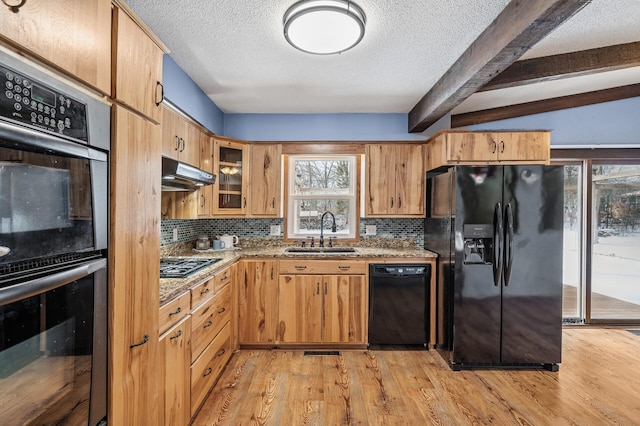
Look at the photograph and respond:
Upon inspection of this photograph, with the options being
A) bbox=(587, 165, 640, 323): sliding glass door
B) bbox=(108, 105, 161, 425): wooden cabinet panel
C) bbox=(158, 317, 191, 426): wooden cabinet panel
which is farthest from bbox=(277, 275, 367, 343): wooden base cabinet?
bbox=(587, 165, 640, 323): sliding glass door

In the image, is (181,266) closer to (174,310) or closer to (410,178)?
(174,310)

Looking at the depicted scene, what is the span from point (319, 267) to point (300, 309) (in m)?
0.45

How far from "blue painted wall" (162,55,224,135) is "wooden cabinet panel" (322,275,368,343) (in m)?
1.92

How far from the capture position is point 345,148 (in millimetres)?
3598

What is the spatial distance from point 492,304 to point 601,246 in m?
2.09

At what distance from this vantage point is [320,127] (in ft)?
12.2

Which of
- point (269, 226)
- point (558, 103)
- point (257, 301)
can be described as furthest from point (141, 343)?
point (558, 103)

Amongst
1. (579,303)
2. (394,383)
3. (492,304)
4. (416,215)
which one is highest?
(416,215)

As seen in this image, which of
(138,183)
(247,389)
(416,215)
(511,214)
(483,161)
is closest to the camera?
(138,183)

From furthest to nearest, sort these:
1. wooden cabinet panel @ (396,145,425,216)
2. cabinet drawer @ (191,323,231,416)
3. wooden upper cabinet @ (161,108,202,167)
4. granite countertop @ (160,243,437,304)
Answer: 1. wooden cabinet panel @ (396,145,425,216)
2. granite countertop @ (160,243,437,304)
3. wooden upper cabinet @ (161,108,202,167)
4. cabinet drawer @ (191,323,231,416)

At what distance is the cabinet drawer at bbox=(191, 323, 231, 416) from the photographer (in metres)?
2.04

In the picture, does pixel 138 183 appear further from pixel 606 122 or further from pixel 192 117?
pixel 606 122

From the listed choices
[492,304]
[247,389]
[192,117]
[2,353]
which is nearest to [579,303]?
[492,304]

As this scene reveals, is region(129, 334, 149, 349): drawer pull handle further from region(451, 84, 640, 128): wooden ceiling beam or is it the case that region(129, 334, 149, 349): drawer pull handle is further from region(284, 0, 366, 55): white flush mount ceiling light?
region(451, 84, 640, 128): wooden ceiling beam
